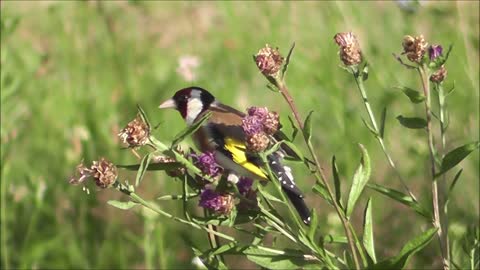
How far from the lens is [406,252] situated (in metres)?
1.25

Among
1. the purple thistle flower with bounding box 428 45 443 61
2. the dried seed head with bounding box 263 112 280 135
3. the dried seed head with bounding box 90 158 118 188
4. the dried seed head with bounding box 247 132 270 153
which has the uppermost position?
the purple thistle flower with bounding box 428 45 443 61

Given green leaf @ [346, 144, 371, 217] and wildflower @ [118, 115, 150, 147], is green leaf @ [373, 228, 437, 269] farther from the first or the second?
wildflower @ [118, 115, 150, 147]

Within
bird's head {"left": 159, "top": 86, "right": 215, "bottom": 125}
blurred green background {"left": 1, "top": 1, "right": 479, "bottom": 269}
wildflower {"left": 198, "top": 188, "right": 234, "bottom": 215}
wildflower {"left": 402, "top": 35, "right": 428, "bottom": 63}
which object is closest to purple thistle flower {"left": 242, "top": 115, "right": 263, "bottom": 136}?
wildflower {"left": 198, "top": 188, "right": 234, "bottom": 215}

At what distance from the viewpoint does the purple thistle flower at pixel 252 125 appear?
3.96 ft

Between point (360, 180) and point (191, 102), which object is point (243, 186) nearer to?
point (360, 180)

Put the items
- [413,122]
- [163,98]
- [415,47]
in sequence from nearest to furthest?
[415,47] → [413,122] → [163,98]

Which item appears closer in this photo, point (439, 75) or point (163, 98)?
point (439, 75)

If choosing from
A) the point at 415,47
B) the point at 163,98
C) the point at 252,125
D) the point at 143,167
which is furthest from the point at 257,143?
the point at 163,98

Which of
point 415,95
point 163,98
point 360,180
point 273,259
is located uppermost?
point 415,95

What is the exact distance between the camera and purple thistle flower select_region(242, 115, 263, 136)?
1208 millimetres

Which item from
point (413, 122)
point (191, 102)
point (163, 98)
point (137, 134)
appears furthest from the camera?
point (163, 98)

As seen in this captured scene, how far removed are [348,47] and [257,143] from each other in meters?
0.18

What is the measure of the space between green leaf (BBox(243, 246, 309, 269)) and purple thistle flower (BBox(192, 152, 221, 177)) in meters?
0.12

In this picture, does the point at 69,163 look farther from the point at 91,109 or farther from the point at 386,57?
the point at 386,57
